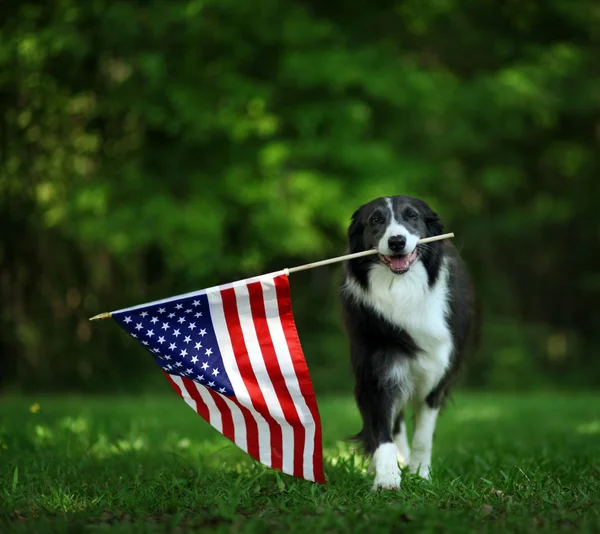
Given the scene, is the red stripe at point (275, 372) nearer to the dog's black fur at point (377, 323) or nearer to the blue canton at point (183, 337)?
the blue canton at point (183, 337)

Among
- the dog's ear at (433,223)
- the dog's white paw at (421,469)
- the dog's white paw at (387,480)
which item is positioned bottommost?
the dog's white paw at (421,469)

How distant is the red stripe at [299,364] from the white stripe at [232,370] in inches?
11.4

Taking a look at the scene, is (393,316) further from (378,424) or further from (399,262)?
(378,424)

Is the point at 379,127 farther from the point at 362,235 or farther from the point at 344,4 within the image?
the point at 362,235

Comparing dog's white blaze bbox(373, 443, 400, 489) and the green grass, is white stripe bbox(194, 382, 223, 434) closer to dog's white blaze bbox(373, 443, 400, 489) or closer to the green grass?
the green grass

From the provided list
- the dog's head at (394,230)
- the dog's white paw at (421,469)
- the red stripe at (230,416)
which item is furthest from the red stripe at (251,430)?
the dog's head at (394,230)

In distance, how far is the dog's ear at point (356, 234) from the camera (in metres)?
5.04

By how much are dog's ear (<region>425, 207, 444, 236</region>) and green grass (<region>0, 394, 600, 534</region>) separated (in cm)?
153

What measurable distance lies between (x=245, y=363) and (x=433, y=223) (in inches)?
60.1

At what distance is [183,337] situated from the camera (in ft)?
15.5

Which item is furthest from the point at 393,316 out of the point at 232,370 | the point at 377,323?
the point at 232,370

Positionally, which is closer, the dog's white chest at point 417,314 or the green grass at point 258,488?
the green grass at point 258,488

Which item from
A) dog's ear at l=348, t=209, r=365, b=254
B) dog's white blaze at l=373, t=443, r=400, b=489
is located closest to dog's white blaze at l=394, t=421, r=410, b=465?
dog's white blaze at l=373, t=443, r=400, b=489

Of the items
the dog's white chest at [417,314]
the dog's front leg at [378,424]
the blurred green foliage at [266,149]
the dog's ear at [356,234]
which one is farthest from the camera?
the blurred green foliage at [266,149]
